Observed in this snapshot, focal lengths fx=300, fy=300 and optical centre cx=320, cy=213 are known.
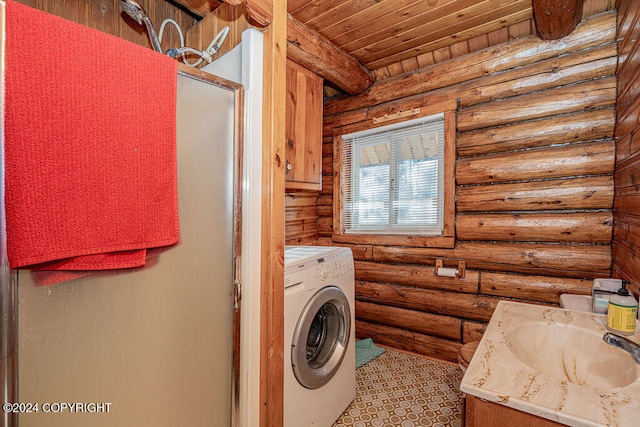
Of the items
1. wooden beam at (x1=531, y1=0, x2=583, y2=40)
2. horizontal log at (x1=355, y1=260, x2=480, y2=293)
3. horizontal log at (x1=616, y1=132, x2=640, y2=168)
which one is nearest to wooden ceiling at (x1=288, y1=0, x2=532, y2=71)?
wooden beam at (x1=531, y1=0, x2=583, y2=40)

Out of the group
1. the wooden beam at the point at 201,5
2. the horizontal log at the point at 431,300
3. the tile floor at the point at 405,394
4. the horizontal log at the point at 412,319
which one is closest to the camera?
the wooden beam at the point at 201,5

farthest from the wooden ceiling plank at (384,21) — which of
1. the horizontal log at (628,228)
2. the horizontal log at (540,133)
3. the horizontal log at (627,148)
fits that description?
the horizontal log at (628,228)

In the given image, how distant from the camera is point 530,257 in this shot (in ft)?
6.96

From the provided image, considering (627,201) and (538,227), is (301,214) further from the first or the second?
(627,201)

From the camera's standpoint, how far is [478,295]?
91.9 inches

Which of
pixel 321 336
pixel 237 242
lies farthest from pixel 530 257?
pixel 237 242

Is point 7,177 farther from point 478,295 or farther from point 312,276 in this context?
point 478,295

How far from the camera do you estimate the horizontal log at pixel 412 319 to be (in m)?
2.43

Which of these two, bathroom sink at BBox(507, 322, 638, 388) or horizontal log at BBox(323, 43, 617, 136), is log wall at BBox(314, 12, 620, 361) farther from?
bathroom sink at BBox(507, 322, 638, 388)

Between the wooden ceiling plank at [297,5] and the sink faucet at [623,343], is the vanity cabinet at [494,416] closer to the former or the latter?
the sink faucet at [623,343]

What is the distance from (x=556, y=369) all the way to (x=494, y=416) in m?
0.57

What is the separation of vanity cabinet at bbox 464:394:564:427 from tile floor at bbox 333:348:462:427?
4.02ft

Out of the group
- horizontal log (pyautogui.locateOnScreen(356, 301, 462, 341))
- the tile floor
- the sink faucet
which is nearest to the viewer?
the sink faucet

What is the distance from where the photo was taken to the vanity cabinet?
0.71 m
